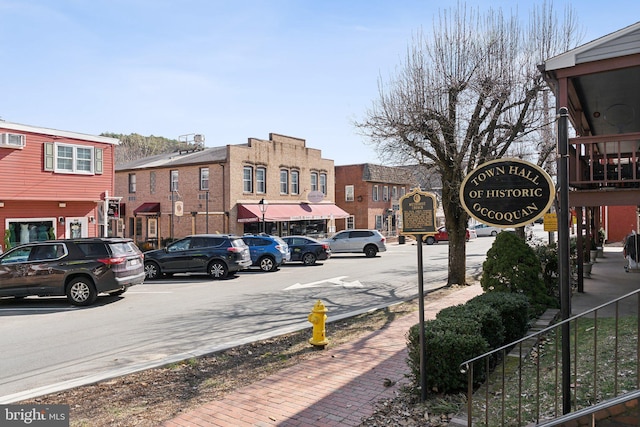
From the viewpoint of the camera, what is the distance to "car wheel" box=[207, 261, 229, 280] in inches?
664

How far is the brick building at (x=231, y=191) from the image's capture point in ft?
92.6

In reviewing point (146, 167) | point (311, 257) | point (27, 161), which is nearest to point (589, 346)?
point (311, 257)

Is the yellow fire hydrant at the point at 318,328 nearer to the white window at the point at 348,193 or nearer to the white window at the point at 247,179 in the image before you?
the white window at the point at 247,179

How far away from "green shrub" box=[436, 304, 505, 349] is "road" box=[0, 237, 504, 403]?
2.99 metres

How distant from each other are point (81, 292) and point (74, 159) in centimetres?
995

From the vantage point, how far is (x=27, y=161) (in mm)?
17844

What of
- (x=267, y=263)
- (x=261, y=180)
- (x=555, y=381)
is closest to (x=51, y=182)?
(x=267, y=263)

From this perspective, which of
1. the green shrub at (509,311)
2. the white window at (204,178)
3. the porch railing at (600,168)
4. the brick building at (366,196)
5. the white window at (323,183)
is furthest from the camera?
the brick building at (366,196)

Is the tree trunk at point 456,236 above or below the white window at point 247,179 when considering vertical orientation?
below

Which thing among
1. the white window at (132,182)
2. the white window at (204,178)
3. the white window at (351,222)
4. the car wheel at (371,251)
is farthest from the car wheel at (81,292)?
the white window at (351,222)

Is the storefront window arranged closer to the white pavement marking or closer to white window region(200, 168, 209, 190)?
white window region(200, 168, 209, 190)

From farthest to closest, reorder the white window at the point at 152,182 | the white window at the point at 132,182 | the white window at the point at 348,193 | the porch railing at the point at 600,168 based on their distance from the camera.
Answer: the white window at the point at 348,193, the white window at the point at 132,182, the white window at the point at 152,182, the porch railing at the point at 600,168

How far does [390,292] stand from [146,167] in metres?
24.2

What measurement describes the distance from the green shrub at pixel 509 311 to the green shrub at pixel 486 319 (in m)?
0.30
